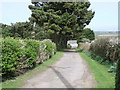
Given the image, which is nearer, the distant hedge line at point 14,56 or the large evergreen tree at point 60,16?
the distant hedge line at point 14,56

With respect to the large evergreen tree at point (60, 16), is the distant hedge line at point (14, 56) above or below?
below

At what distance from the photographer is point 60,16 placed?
28.6 m

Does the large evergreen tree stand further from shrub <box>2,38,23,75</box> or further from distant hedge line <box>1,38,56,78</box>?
shrub <box>2,38,23,75</box>

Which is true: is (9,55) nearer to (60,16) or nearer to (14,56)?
(14,56)

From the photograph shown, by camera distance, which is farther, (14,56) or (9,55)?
(14,56)

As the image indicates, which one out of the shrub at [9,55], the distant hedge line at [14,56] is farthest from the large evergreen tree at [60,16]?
the shrub at [9,55]

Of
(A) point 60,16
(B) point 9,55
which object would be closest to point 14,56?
(B) point 9,55

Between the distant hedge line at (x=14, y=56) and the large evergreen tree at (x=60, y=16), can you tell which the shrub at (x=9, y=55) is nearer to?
the distant hedge line at (x=14, y=56)

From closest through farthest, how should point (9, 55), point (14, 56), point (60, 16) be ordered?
1. point (9, 55)
2. point (14, 56)
3. point (60, 16)

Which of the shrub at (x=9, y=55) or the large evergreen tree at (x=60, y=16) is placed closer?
the shrub at (x=9, y=55)

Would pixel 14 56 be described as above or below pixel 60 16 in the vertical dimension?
below

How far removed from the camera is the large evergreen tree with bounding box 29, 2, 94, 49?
27812 mm

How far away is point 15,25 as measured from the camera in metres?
38.4

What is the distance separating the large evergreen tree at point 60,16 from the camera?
27812 mm
